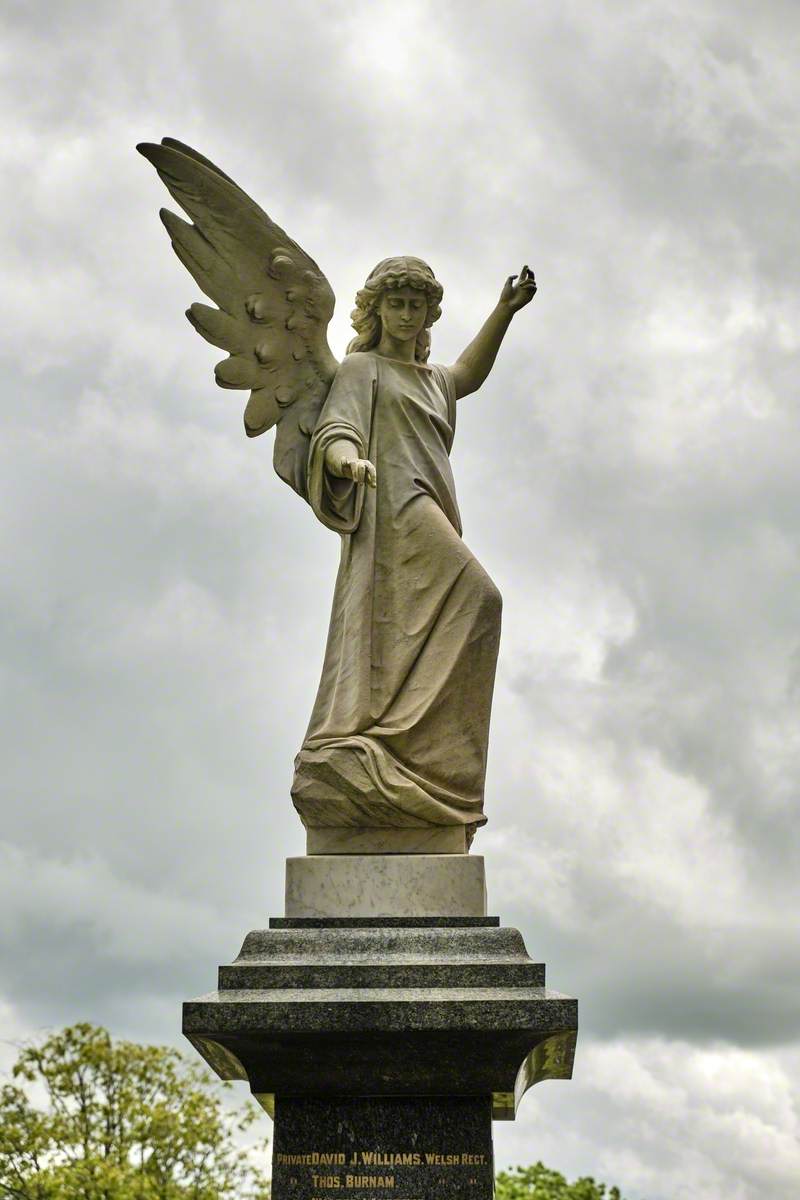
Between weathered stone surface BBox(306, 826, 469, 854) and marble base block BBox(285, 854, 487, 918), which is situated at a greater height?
weathered stone surface BBox(306, 826, 469, 854)

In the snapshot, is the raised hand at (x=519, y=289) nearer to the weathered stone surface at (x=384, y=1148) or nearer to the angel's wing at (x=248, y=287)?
the angel's wing at (x=248, y=287)

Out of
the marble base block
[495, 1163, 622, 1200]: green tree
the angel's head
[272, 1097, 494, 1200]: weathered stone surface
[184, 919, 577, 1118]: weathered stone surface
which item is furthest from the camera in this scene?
[495, 1163, 622, 1200]: green tree

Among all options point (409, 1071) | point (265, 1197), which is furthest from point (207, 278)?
point (265, 1197)

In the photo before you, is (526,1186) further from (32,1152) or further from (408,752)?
(408,752)

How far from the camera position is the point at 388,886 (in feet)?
29.1

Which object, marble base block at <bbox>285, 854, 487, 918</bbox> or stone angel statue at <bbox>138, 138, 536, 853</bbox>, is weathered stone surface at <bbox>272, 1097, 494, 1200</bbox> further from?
stone angel statue at <bbox>138, 138, 536, 853</bbox>

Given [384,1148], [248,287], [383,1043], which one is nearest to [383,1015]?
[383,1043]

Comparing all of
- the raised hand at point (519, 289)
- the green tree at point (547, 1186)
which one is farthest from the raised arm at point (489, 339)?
the green tree at point (547, 1186)

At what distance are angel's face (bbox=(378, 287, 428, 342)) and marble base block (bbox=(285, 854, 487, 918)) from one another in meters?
3.47

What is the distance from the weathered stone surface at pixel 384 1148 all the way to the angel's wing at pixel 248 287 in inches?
165

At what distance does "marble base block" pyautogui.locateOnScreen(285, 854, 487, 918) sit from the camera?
28.9 feet

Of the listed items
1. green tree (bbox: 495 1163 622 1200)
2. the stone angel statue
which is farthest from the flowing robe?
green tree (bbox: 495 1163 622 1200)

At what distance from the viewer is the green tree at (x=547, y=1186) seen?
21422 mm

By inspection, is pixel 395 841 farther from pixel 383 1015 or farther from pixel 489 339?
pixel 489 339
